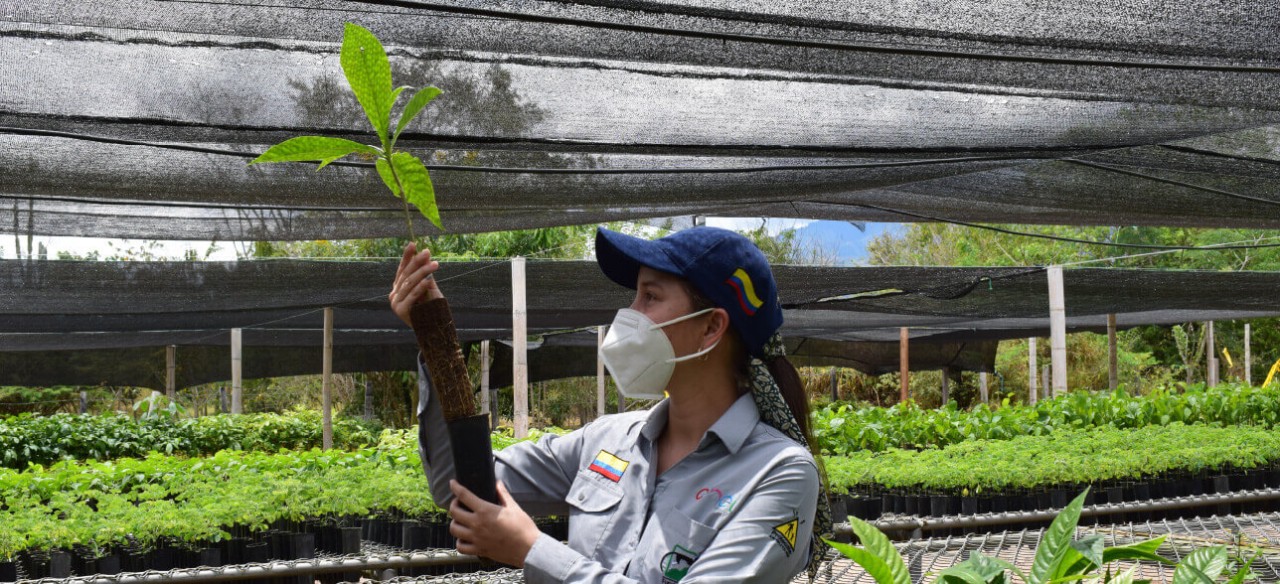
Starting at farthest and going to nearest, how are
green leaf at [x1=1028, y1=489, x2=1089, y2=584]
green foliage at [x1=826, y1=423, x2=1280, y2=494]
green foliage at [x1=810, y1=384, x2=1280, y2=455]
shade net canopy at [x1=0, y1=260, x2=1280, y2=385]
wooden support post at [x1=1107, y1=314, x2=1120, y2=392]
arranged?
wooden support post at [x1=1107, y1=314, x2=1120, y2=392]
shade net canopy at [x1=0, y1=260, x2=1280, y2=385]
green foliage at [x1=810, y1=384, x2=1280, y2=455]
green foliage at [x1=826, y1=423, x2=1280, y2=494]
green leaf at [x1=1028, y1=489, x2=1089, y2=584]

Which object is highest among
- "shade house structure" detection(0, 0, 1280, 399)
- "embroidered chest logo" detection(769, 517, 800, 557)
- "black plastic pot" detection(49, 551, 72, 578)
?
"shade house structure" detection(0, 0, 1280, 399)

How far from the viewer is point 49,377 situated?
1182cm

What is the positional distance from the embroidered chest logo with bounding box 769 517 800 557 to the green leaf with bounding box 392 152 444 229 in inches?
23.8

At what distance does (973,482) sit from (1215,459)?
1.39 m

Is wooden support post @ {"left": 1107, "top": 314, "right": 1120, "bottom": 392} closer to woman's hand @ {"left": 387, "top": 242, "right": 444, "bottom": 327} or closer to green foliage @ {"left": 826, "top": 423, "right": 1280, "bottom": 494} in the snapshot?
green foliage @ {"left": 826, "top": 423, "right": 1280, "bottom": 494}

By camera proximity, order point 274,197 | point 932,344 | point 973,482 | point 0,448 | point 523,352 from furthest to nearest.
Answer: point 932,344
point 0,448
point 523,352
point 973,482
point 274,197

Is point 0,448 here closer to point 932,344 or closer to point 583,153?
point 583,153

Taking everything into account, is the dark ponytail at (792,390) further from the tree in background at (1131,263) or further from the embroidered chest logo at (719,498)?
the tree in background at (1131,263)

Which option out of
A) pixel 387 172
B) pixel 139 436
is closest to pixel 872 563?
pixel 387 172

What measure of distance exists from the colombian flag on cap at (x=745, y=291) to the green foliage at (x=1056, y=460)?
3.04m

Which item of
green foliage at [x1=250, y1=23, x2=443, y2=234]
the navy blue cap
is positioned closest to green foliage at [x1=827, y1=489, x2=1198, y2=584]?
the navy blue cap

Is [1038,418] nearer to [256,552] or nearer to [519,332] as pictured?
[519,332]

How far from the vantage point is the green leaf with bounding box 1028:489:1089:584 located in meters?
1.83

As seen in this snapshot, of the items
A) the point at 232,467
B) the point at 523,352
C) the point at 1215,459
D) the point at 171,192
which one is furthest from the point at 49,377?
the point at 1215,459
